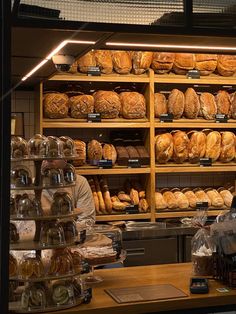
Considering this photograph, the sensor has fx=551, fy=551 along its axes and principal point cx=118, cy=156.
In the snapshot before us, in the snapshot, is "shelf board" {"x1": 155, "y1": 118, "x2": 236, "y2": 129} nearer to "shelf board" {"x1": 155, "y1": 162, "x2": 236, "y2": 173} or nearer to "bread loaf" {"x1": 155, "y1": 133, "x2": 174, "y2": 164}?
"bread loaf" {"x1": 155, "y1": 133, "x2": 174, "y2": 164}

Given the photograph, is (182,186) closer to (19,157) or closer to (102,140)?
(102,140)

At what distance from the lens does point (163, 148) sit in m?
4.82

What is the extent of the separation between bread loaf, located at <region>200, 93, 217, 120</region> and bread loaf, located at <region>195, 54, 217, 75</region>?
238 millimetres

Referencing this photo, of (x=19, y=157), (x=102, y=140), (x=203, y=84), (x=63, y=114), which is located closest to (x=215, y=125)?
(x=203, y=84)

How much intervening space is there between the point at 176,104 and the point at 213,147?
0.52 meters

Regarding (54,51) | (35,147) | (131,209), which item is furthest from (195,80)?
(35,147)

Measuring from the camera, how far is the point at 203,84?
16.7 feet

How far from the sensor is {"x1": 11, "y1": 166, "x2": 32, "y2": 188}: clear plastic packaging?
2232 mm

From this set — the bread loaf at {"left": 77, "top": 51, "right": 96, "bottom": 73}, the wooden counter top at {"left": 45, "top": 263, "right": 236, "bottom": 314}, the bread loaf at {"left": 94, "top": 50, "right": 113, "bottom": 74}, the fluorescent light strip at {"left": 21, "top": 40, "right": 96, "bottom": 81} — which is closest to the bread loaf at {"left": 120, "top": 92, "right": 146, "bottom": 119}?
the bread loaf at {"left": 94, "top": 50, "right": 113, "bottom": 74}

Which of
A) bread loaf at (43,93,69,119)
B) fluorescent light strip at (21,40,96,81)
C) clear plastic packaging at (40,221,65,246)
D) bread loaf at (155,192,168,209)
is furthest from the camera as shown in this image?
bread loaf at (155,192,168,209)

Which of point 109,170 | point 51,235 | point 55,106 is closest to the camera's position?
point 51,235

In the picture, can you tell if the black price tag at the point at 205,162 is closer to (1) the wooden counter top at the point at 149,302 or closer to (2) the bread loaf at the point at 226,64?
(2) the bread loaf at the point at 226,64

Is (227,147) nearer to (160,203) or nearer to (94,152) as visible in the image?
(160,203)

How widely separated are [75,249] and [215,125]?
2.75 m
